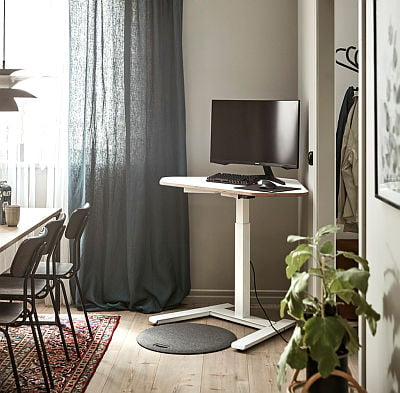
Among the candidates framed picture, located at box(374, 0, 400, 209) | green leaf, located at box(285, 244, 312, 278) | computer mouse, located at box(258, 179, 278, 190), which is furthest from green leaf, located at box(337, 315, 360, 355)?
computer mouse, located at box(258, 179, 278, 190)

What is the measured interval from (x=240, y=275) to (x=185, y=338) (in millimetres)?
555

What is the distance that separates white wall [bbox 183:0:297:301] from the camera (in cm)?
527

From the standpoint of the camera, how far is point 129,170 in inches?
205

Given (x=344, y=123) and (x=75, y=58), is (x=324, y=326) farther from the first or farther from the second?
(x=75, y=58)

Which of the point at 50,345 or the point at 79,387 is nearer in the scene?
the point at 79,387

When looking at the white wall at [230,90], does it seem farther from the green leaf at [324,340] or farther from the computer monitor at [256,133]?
the green leaf at [324,340]

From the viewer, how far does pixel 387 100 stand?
89.0 inches

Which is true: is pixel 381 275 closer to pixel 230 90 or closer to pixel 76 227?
pixel 76 227

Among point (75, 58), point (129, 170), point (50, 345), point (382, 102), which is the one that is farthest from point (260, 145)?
point (382, 102)

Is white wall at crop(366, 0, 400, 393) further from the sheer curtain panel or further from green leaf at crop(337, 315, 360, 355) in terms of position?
the sheer curtain panel

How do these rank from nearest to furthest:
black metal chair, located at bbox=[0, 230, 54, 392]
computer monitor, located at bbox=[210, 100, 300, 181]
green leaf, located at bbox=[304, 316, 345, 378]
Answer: green leaf, located at bbox=[304, 316, 345, 378] → black metal chair, located at bbox=[0, 230, 54, 392] → computer monitor, located at bbox=[210, 100, 300, 181]

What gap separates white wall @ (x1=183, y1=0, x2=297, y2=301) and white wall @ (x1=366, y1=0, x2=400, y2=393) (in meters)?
2.65

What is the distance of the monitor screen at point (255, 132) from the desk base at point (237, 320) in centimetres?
101

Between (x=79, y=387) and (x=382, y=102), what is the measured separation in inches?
84.0
